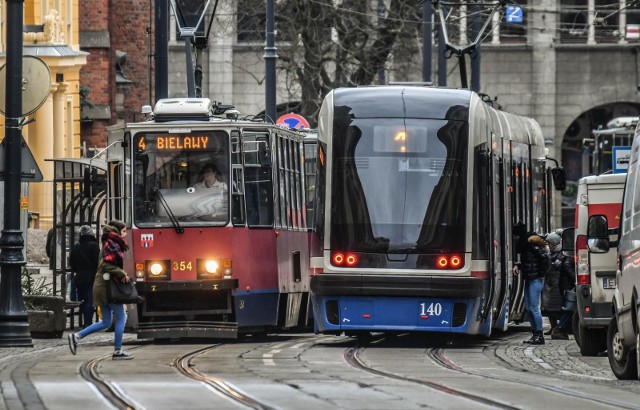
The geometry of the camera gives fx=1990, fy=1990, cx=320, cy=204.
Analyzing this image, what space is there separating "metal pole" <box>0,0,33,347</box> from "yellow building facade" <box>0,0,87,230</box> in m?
19.1

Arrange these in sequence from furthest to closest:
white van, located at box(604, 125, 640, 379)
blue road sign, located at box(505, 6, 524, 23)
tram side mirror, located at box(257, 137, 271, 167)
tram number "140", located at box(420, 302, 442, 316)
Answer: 1. blue road sign, located at box(505, 6, 524, 23)
2. tram side mirror, located at box(257, 137, 271, 167)
3. tram number "140", located at box(420, 302, 442, 316)
4. white van, located at box(604, 125, 640, 379)

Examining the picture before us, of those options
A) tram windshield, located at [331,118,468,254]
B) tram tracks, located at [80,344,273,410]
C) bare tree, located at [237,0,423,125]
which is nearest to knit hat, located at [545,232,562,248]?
tram windshield, located at [331,118,468,254]

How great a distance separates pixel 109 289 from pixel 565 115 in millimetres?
44953

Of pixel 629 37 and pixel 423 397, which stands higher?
pixel 629 37

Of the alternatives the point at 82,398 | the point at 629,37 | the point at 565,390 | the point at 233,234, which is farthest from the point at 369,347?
the point at 629,37

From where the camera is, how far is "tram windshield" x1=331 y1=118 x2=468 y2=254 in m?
22.7

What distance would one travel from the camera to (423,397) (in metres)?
14.9

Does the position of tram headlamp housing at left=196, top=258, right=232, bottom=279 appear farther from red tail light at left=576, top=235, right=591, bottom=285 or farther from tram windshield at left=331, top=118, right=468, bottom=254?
red tail light at left=576, top=235, right=591, bottom=285

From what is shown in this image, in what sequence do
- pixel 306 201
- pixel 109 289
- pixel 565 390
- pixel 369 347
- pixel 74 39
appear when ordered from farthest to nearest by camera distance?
pixel 74 39 < pixel 306 201 < pixel 369 347 < pixel 109 289 < pixel 565 390

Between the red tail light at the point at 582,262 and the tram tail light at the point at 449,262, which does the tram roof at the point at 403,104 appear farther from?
the red tail light at the point at 582,262

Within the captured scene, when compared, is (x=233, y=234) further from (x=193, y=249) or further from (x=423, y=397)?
(x=423, y=397)

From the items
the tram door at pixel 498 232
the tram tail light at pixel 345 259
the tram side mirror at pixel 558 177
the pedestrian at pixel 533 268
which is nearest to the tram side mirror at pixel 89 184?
the tram tail light at pixel 345 259

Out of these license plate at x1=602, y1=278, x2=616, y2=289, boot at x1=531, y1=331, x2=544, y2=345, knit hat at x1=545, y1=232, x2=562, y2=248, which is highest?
knit hat at x1=545, y1=232, x2=562, y2=248

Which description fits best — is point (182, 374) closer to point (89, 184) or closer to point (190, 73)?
point (89, 184)
